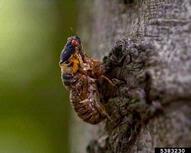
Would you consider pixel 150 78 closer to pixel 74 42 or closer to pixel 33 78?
pixel 74 42

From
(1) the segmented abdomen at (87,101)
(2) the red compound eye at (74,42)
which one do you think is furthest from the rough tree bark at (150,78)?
(2) the red compound eye at (74,42)

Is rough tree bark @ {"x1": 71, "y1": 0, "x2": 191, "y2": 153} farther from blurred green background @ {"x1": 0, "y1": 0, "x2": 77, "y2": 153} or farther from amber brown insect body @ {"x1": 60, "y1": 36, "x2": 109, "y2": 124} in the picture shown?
blurred green background @ {"x1": 0, "y1": 0, "x2": 77, "y2": 153}

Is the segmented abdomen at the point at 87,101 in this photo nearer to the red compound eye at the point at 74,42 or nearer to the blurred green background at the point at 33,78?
the red compound eye at the point at 74,42

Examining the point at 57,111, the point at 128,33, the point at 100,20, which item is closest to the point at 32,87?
the point at 57,111

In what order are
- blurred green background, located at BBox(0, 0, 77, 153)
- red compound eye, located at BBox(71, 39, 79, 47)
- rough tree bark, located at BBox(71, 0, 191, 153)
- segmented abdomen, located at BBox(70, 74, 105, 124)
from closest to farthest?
rough tree bark, located at BBox(71, 0, 191, 153)
segmented abdomen, located at BBox(70, 74, 105, 124)
red compound eye, located at BBox(71, 39, 79, 47)
blurred green background, located at BBox(0, 0, 77, 153)

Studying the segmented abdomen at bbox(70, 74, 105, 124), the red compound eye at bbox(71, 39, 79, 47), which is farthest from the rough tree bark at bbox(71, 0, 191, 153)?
the red compound eye at bbox(71, 39, 79, 47)

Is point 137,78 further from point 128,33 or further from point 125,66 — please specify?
point 128,33
